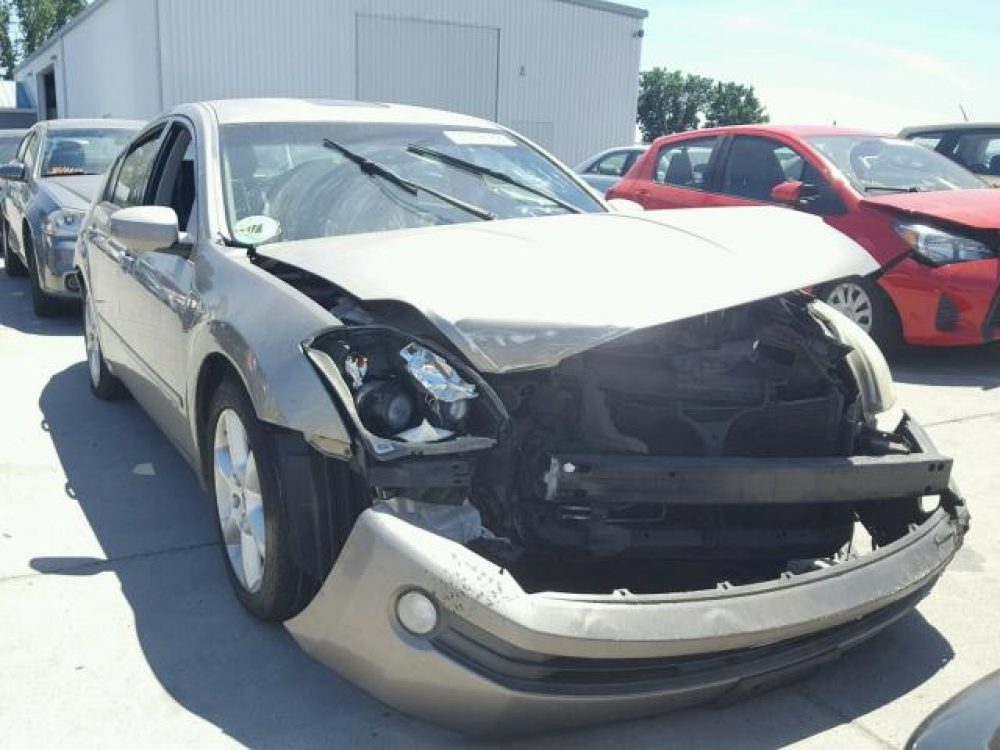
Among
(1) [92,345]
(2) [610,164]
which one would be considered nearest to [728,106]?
(2) [610,164]

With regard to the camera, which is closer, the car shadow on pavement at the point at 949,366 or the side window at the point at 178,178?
the side window at the point at 178,178

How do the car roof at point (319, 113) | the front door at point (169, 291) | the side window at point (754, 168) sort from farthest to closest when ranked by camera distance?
the side window at point (754, 168)
the car roof at point (319, 113)
the front door at point (169, 291)

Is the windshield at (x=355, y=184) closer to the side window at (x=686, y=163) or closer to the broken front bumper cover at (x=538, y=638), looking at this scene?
the broken front bumper cover at (x=538, y=638)

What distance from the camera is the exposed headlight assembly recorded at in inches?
94.4

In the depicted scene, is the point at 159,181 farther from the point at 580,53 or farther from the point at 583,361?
the point at 580,53

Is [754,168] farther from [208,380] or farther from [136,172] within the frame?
[208,380]

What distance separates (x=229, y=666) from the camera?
9.03 feet

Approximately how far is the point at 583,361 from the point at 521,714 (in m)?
0.96

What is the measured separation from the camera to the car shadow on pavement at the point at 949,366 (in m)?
6.26

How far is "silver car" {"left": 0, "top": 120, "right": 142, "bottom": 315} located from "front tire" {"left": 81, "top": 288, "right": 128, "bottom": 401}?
1626 mm

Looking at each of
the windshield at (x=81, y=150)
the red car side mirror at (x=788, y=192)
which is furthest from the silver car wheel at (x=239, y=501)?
the windshield at (x=81, y=150)

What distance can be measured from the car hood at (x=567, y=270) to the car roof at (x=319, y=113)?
96cm

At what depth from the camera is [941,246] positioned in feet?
20.5

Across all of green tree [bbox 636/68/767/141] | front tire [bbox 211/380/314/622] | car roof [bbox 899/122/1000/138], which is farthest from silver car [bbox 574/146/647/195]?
green tree [bbox 636/68/767/141]
